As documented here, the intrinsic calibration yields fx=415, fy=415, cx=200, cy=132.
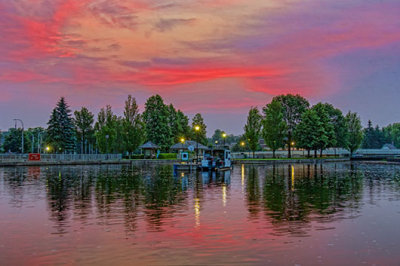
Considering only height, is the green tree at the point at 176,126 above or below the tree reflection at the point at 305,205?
above

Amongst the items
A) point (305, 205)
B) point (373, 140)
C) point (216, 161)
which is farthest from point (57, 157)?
point (373, 140)

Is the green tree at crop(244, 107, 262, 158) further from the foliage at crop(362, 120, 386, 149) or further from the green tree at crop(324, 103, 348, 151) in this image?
the foliage at crop(362, 120, 386, 149)

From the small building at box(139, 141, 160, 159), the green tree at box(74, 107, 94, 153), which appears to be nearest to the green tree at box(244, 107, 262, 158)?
the small building at box(139, 141, 160, 159)

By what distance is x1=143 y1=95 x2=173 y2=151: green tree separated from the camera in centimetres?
11219

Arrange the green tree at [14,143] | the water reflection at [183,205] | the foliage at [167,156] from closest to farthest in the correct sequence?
the water reflection at [183,205] < the foliage at [167,156] < the green tree at [14,143]

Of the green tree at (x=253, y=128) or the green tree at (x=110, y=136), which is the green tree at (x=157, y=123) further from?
the green tree at (x=253, y=128)

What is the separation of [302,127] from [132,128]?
43.4 m

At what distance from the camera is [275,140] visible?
9881 centimetres

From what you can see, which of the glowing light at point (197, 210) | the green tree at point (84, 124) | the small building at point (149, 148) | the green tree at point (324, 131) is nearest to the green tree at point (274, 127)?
the green tree at point (324, 131)

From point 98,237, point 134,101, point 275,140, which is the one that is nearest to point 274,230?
point 98,237

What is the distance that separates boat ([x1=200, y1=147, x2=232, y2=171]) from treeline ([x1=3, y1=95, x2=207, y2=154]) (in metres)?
44.0

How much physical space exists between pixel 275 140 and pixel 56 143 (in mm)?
52482

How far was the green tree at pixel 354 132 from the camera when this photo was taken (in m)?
120

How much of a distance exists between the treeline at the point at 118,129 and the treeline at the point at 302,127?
48.8 feet
